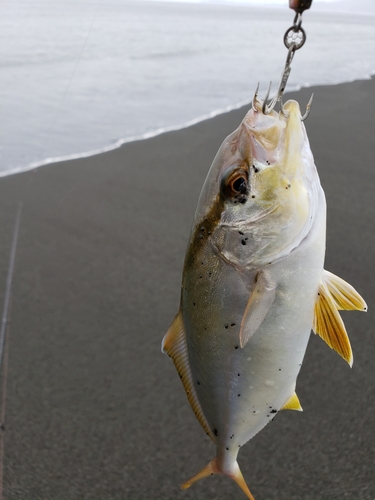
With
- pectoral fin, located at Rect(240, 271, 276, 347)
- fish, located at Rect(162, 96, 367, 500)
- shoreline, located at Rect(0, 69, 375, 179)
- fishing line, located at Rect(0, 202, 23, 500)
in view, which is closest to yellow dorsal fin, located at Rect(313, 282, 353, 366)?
fish, located at Rect(162, 96, 367, 500)

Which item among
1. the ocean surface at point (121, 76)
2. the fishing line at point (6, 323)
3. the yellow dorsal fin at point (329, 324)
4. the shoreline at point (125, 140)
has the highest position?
the yellow dorsal fin at point (329, 324)

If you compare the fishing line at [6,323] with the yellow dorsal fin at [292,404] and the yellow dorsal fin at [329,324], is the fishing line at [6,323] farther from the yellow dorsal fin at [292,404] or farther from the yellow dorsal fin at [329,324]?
the yellow dorsal fin at [329,324]

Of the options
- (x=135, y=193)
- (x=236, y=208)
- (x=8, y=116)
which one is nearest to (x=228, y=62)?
(x=8, y=116)

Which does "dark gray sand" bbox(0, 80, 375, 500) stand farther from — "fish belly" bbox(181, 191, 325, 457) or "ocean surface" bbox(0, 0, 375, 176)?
"ocean surface" bbox(0, 0, 375, 176)

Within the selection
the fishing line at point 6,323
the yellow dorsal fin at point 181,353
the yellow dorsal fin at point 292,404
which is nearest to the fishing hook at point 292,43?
the yellow dorsal fin at point 181,353

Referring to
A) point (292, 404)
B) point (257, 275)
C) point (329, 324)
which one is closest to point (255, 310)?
point (257, 275)

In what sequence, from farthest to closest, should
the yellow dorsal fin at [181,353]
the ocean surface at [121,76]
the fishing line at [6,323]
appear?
the ocean surface at [121,76], the fishing line at [6,323], the yellow dorsal fin at [181,353]

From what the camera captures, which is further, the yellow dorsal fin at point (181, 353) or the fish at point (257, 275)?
the yellow dorsal fin at point (181, 353)
